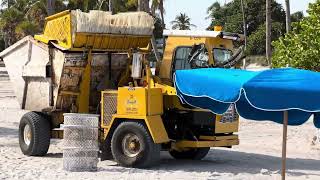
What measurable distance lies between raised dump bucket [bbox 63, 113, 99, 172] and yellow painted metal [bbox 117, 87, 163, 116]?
61 cm

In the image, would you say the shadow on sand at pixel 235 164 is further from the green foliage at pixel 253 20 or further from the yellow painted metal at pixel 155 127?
the green foliage at pixel 253 20

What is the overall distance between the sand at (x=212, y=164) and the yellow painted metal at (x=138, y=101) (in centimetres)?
110

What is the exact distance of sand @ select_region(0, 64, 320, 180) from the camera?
465 inches

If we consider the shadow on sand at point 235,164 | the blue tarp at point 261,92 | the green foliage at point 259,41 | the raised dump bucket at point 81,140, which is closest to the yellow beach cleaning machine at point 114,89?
the shadow on sand at point 235,164

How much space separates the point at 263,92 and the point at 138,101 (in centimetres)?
415

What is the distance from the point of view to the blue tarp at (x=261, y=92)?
8.45 meters

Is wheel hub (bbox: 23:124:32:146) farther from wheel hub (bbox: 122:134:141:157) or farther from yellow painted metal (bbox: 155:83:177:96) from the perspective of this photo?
yellow painted metal (bbox: 155:83:177:96)

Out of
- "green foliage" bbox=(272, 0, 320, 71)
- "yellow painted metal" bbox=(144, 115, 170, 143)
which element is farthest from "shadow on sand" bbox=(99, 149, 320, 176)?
"green foliage" bbox=(272, 0, 320, 71)

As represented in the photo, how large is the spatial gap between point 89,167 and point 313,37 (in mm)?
7786

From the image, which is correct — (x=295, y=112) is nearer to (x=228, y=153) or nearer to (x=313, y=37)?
(x=228, y=153)

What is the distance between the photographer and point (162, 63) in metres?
13.4

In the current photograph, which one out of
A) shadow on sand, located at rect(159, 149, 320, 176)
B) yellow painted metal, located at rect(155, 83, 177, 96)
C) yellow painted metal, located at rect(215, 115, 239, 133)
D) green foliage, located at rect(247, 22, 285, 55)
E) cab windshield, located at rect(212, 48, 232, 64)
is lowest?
shadow on sand, located at rect(159, 149, 320, 176)

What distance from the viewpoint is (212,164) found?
1355cm

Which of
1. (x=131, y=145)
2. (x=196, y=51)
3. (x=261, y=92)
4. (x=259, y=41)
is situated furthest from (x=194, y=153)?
(x=259, y=41)
